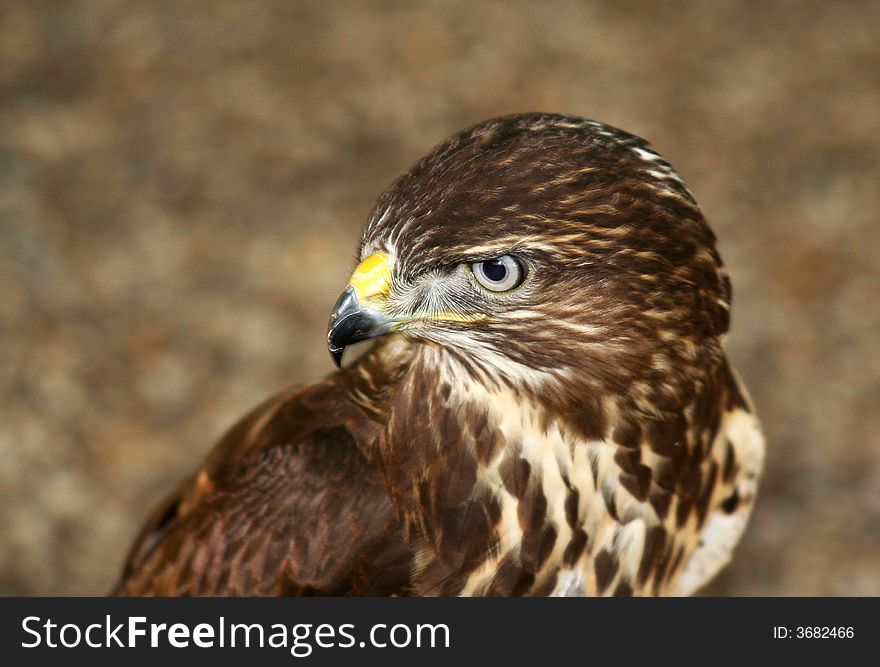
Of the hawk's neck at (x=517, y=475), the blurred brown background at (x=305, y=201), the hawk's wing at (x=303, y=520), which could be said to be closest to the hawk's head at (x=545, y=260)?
the hawk's neck at (x=517, y=475)

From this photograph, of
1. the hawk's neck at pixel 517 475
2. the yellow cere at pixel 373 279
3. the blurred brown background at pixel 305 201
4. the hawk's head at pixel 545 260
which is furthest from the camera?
the blurred brown background at pixel 305 201

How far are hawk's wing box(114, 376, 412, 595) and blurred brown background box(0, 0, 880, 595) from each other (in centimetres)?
180

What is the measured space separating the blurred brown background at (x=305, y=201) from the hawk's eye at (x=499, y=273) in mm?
2425

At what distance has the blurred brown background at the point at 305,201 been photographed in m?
4.40

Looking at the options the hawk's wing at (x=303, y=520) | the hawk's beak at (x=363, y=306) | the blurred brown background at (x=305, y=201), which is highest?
the blurred brown background at (x=305, y=201)

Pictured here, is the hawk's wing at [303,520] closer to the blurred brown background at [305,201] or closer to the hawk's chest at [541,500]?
the hawk's chest at [541,500]

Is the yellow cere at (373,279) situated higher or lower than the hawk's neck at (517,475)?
higher

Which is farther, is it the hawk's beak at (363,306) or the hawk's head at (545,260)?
the hawk's beak at (363,306)

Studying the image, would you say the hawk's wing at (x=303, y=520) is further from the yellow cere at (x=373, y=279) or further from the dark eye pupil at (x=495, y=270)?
the dark eye pupil at (x=495, y=270)

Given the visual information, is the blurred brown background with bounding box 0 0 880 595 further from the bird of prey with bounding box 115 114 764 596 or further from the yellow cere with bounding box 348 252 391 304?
the yellow cere with bounding box 348 252 391 304

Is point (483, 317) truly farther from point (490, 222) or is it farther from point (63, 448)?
point (63, 448)

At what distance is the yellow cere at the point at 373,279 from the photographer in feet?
7.36

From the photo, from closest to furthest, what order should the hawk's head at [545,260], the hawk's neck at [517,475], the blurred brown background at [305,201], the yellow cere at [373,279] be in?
the hawk's head at [545,260], the yellow cere at [373,279], the hawk's neck at [517,475], the blurred brown background at [305,201]

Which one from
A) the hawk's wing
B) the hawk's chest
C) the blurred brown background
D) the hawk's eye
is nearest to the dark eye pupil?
the hawk's eye
